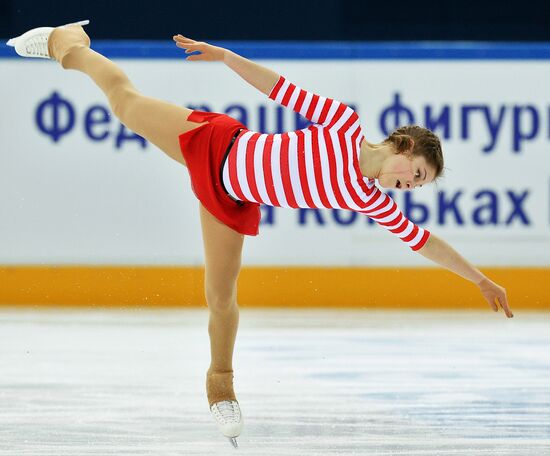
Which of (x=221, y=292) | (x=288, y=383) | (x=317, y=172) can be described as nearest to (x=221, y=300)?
(x=221, y=292)

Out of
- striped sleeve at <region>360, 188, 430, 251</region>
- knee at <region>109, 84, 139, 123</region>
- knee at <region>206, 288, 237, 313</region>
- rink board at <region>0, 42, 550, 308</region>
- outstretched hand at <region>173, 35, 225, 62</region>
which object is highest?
outstretched hand at <region>173, 35, 225, 62</region>

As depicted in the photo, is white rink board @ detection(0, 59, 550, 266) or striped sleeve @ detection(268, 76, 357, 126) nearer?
striped sleeve @ detection(268, 76, 357, 126)

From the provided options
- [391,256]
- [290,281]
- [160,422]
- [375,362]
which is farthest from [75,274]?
[160,422]

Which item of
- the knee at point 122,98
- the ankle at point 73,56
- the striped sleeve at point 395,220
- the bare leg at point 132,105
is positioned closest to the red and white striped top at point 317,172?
the striped sleeve at point 395,220

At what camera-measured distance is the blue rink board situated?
7242mm

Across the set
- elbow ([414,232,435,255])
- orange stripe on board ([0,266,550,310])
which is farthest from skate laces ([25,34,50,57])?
orange stripe on board ([0,266,550,310])

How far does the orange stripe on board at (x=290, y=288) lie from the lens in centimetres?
707

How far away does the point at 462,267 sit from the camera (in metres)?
3.58

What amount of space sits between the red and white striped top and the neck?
2 centimetres

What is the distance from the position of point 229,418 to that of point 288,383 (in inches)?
39.3

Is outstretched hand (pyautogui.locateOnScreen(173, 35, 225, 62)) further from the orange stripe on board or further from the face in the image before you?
the orange stripe on board

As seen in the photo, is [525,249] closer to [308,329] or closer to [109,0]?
[308,329]

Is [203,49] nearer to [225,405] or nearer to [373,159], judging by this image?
[373,159]

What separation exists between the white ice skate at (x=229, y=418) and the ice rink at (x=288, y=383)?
36mm
